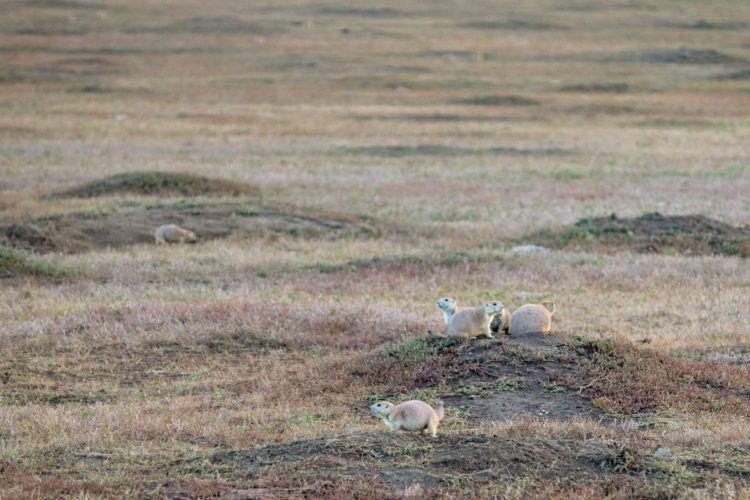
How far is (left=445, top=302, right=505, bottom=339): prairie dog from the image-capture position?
10.4 meters

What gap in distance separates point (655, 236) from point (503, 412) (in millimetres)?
9655

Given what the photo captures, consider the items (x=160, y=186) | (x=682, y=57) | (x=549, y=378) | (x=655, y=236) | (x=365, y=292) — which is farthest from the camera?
(x=682, y=57)

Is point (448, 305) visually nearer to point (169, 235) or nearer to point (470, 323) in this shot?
point (470, 323)

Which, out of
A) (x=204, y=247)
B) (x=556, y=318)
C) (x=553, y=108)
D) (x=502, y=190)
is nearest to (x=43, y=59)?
(x=553, y=108)

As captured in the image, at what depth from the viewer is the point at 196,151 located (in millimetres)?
31328

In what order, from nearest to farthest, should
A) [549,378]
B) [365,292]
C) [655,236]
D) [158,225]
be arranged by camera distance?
[549,378] < [365,292] < [655,236] < [158,225]

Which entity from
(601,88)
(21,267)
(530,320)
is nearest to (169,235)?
(21,267)

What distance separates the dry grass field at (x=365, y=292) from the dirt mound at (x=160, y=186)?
8 centimetres

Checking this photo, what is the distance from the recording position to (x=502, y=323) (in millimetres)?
10711

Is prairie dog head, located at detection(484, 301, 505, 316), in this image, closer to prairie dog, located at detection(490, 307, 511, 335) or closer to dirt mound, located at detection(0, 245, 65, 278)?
prairie dog, located at detection(490, 307, 511, 335)

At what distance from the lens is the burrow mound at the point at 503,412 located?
279 inches

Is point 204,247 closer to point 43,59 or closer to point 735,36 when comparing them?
point 43,59

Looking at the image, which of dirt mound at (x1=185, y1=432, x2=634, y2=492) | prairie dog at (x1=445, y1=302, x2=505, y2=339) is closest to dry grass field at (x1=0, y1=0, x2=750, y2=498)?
dirt mound at (x1=185, y1=432, x2=634, y2=492)

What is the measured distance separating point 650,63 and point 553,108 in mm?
18245
